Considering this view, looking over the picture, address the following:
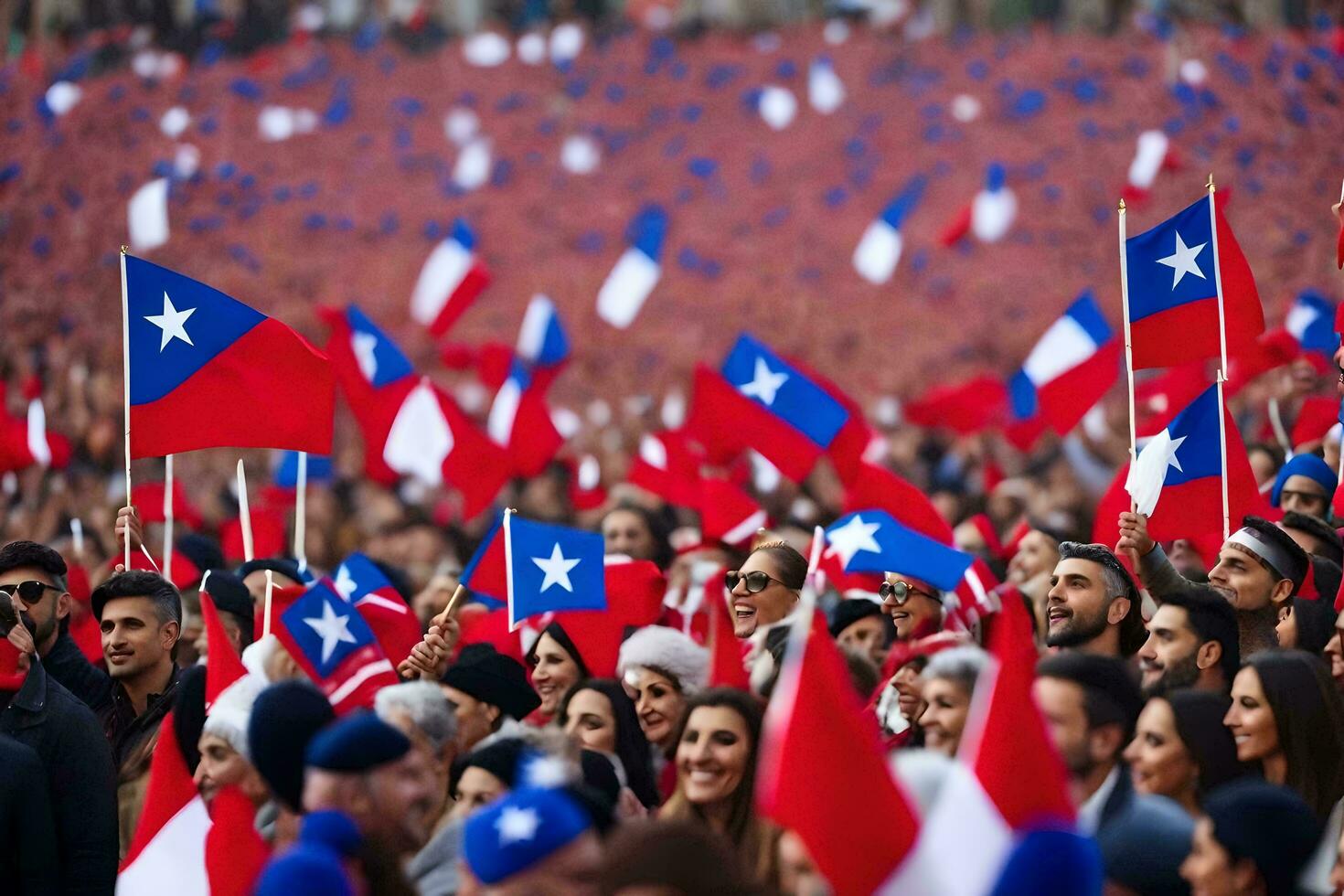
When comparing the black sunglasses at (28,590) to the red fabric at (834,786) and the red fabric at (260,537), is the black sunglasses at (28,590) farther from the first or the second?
the red fabric at (260,537)

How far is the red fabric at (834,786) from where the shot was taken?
436 centimetres

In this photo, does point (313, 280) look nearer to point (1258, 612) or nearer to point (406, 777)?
point (1258, 612)

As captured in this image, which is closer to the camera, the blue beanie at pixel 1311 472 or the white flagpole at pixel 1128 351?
the white flagpole at pixel 1128 351

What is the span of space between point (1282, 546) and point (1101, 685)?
6.98 feet

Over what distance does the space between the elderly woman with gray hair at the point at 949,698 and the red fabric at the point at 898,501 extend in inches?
126

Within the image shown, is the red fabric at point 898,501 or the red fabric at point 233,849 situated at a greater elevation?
the red fabric at point 898,501

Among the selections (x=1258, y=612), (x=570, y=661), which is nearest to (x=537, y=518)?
(x=570, y=661)

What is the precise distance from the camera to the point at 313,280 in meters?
27.4

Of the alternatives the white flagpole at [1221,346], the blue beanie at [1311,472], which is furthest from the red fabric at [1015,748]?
the blue beanie at [1311,472]

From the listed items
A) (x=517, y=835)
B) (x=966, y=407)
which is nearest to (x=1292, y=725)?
(x=517, y=835)

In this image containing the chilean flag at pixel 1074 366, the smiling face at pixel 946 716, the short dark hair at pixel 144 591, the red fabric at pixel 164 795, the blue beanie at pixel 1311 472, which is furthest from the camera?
the chilean flag at pixel 1074 366

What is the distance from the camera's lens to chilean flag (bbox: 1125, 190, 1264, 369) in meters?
8.51

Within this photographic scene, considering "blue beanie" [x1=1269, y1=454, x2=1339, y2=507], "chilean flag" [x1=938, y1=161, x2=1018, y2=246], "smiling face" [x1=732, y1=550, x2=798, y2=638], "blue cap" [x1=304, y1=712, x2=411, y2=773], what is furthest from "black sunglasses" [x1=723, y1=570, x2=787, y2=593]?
"chilean flag" [x1=938, y1=161, x2=1018, y2=246]

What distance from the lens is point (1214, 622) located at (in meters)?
6.46
